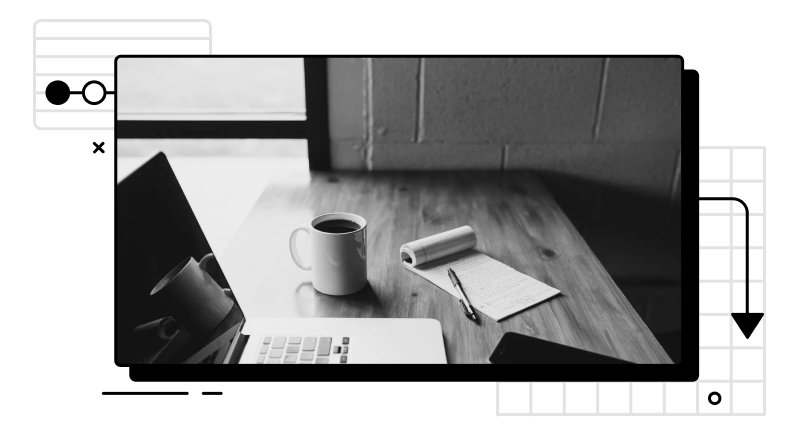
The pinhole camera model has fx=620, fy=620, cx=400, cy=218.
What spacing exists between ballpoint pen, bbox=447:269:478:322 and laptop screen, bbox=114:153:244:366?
0.30m

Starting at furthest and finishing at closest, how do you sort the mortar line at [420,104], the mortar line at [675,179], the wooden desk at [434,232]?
the mortar line at [675,179], the mortar line at [420,104], the wooden desk at [434,232]

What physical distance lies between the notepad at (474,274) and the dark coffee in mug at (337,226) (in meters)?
0.12

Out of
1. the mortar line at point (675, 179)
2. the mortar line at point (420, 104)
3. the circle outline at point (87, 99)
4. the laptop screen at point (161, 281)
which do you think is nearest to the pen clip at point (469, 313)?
the laptop screen at point (161, 281)

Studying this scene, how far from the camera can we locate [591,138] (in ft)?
5.32

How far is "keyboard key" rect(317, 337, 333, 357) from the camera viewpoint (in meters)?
0.75

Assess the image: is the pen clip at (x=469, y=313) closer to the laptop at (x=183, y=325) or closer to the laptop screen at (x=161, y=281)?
the laptop at (x=183, y=325)

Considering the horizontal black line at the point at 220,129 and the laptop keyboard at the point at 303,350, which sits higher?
the horizontal black line at the point at 220,129

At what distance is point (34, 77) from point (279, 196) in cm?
68

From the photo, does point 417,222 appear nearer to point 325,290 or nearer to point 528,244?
point 528,244

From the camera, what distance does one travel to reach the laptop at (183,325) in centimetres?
70

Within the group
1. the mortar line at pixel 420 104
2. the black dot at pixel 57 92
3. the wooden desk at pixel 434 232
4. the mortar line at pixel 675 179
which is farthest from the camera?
the mortar line at pixel 675 179
